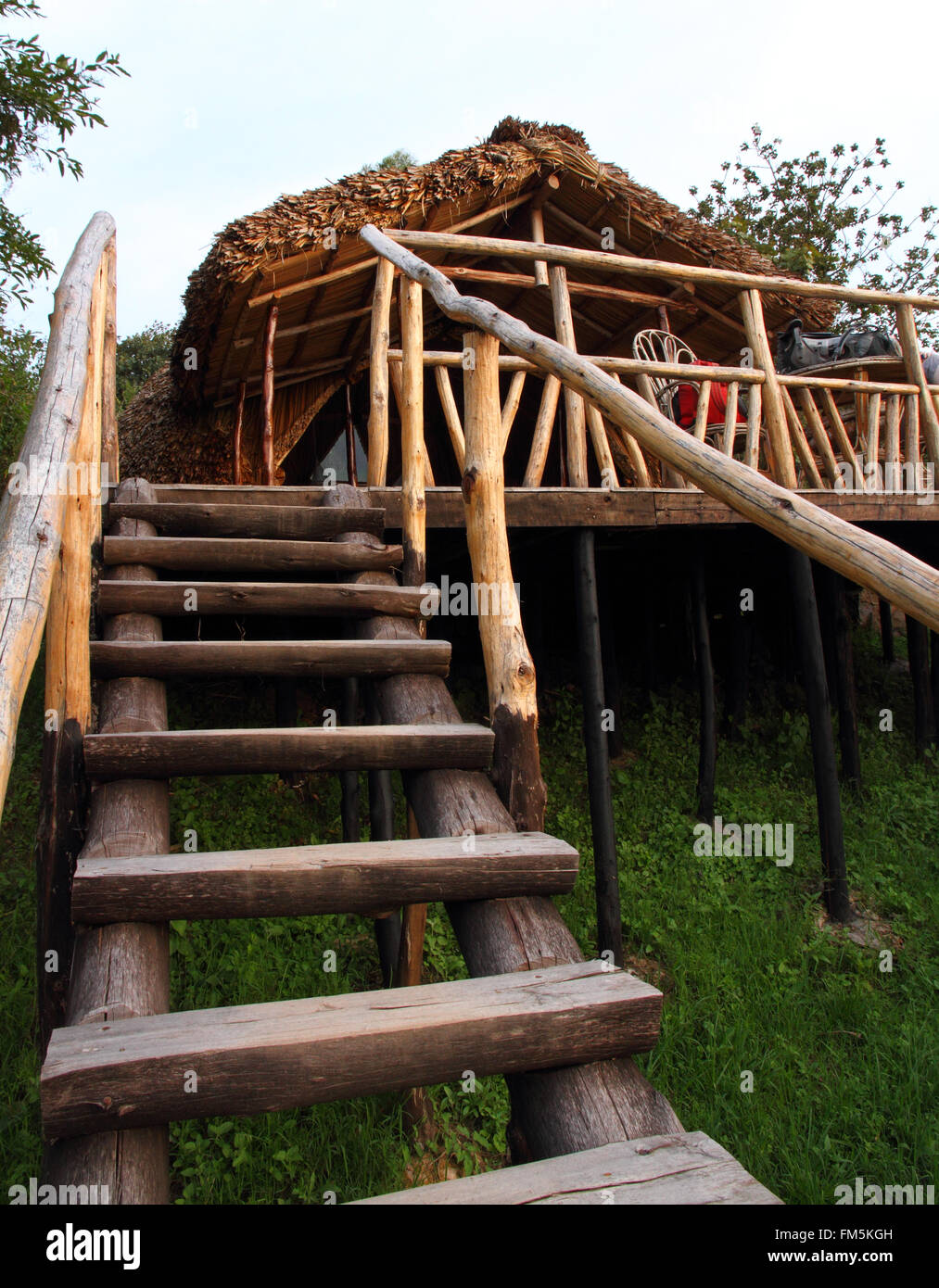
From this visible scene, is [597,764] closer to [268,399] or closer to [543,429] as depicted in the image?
[543,429]

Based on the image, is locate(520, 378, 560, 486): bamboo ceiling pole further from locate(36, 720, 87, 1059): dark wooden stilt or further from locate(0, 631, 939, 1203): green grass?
locate(36, 720, 87, 1059): dark wooden stilt

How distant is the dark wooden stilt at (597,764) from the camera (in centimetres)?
400

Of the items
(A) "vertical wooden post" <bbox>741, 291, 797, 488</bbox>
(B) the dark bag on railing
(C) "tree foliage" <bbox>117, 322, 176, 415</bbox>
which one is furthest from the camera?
(C) "tree foliage" <bbox>117, 322, 176, 415</bbox>

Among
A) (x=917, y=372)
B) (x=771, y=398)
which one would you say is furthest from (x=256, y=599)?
(x=917, y=372)

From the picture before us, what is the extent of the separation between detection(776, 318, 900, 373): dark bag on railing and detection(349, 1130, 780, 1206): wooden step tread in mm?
6312

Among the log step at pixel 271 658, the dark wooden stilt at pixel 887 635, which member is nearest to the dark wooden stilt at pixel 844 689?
the dark wooden stilt at pixel 887 635

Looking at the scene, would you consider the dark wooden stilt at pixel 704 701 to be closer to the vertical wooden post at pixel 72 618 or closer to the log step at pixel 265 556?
the log step at pixel 265 556

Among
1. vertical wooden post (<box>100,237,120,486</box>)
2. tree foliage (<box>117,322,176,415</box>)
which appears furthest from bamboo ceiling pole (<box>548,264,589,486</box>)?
tree foliage (<box>117,322,176,415</box>)

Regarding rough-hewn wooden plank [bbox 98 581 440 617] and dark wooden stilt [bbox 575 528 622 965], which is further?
dark wooden stilt [bbox 575 528 622 965]

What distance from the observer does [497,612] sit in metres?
2.35

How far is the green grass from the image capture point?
288cm

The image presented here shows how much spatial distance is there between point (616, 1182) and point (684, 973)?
2910 millimetres

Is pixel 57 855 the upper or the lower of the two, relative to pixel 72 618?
lower
